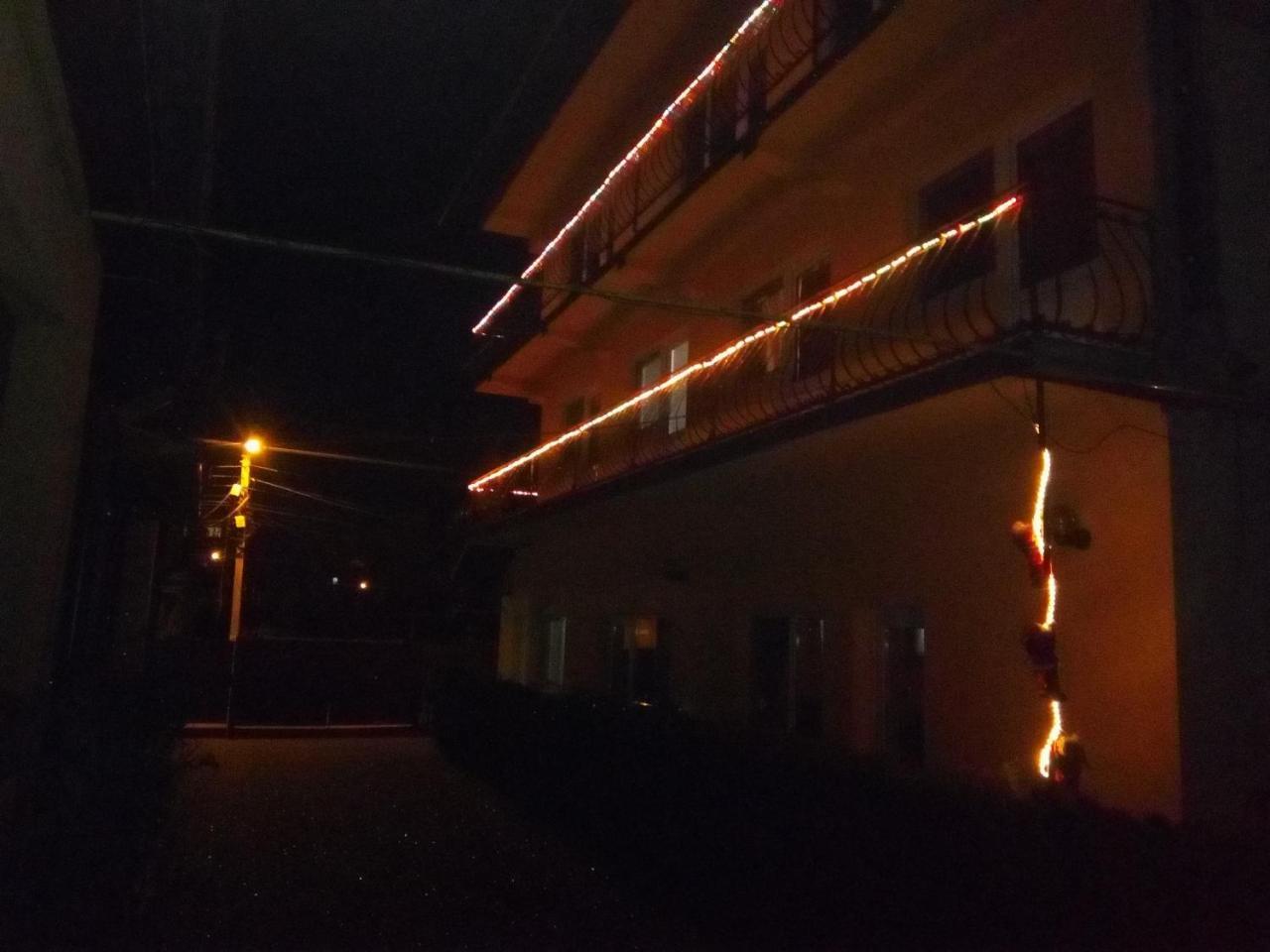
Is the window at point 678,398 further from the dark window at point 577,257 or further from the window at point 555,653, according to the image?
the window at point 555,653

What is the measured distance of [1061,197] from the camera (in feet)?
24.7

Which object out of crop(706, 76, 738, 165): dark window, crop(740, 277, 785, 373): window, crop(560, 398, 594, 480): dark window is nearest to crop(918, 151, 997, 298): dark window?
crop(740, 277, 785, 373): window

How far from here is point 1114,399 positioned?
22.1 ft

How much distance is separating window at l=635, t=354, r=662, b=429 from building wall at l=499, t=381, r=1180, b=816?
1.58 m

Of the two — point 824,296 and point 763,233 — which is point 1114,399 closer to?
point 824,296

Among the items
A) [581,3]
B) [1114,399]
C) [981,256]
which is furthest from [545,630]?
[1114,399]

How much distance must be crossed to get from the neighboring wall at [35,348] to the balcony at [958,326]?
348 cm

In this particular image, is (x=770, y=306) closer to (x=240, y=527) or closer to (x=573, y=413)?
(x=573, y=413)

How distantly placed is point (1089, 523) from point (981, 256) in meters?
2.28

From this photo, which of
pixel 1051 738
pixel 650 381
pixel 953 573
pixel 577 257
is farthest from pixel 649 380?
pixel 1051 738

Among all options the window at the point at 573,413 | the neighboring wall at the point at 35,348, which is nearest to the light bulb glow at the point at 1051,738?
the neighboring wall at the point at 35,348

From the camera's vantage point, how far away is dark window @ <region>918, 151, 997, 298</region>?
320 inches

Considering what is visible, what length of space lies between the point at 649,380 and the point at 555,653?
4.63m

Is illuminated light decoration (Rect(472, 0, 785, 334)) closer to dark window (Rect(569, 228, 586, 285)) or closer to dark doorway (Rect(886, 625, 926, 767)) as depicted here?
dark window (Rect(569, 228, 586, 285))
